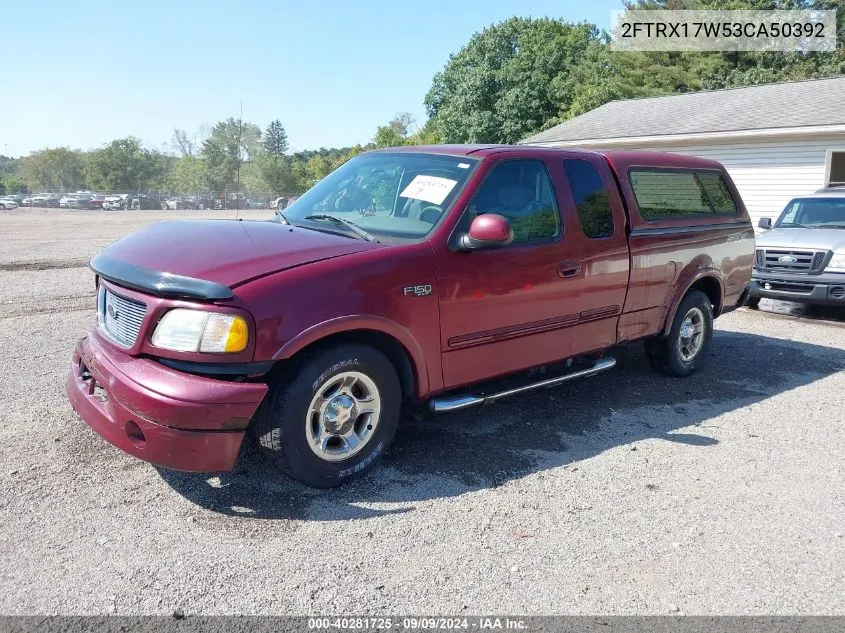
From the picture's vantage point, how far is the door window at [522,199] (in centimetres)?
452

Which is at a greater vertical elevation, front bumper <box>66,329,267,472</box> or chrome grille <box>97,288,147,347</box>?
chrome grille <box>97,288,147,347</box>

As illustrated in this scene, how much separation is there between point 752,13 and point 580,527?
42.3 m

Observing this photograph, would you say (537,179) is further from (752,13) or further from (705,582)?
(752,13)

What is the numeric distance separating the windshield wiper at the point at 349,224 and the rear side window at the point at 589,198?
1.67 meters

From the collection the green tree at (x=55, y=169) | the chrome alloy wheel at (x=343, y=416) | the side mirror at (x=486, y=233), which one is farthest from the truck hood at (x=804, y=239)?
the green tree at (x=55, y=169)

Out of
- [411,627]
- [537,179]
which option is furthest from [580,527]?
[537,179]

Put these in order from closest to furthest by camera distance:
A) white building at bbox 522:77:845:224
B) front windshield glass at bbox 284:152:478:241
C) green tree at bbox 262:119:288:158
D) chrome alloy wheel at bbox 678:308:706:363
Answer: front windshield glass at bbox 284:152:478:241 < chrome alloy wheel at bbox 678:308:706:363 < white building at bbox 522:77:845:224 < green tree at bbox 262:119:288:158

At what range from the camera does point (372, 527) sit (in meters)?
3.55

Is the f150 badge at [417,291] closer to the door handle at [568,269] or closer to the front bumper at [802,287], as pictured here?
the door handle at [568,269]

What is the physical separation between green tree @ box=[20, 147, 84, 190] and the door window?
346 feet

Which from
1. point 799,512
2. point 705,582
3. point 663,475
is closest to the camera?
point 705,582

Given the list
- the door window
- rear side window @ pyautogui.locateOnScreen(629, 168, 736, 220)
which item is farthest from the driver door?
rear side window @ pyautogui.locateOnScreen(629, 168, 736, 220)

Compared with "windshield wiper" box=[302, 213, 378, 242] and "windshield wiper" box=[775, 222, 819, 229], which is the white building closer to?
"windshield wiper" box=[775, 222, 819, 229]

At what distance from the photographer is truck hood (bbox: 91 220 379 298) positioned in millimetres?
3521
